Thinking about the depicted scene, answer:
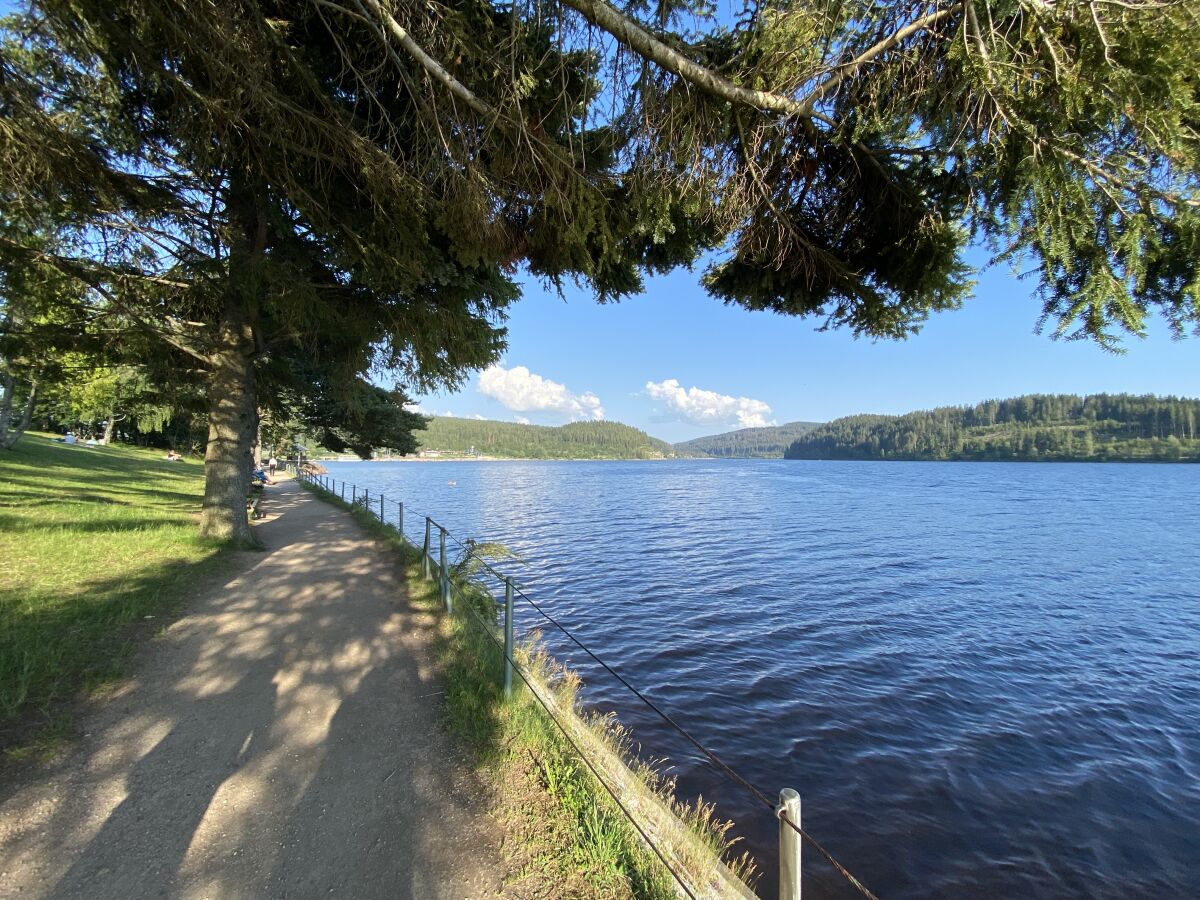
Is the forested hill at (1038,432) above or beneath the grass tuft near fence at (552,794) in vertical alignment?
above

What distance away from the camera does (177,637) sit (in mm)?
5805

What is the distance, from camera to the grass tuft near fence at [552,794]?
114 inches

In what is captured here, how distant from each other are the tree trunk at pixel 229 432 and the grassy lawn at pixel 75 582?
57 cm

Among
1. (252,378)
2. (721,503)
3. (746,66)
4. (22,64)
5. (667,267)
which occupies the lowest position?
(721,503)

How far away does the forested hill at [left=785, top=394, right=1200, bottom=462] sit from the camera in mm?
113062

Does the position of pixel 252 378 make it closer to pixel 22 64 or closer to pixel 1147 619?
pixel 22 64

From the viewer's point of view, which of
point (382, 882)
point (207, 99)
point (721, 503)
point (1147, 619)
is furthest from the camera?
point (721, 503)

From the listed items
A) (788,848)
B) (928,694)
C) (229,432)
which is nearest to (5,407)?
(229,432)

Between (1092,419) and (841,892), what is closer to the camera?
(841,892)

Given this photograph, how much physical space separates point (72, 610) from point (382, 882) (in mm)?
5656

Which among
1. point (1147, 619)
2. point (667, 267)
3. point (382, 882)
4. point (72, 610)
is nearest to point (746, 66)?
point (667, 267)

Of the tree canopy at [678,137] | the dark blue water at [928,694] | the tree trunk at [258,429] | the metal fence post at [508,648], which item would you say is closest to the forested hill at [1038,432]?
the dark blue water at [928,694]

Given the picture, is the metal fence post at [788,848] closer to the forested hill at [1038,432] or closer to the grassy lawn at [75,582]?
the grassy lawn at [75,582]

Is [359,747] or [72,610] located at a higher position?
[72,610]
